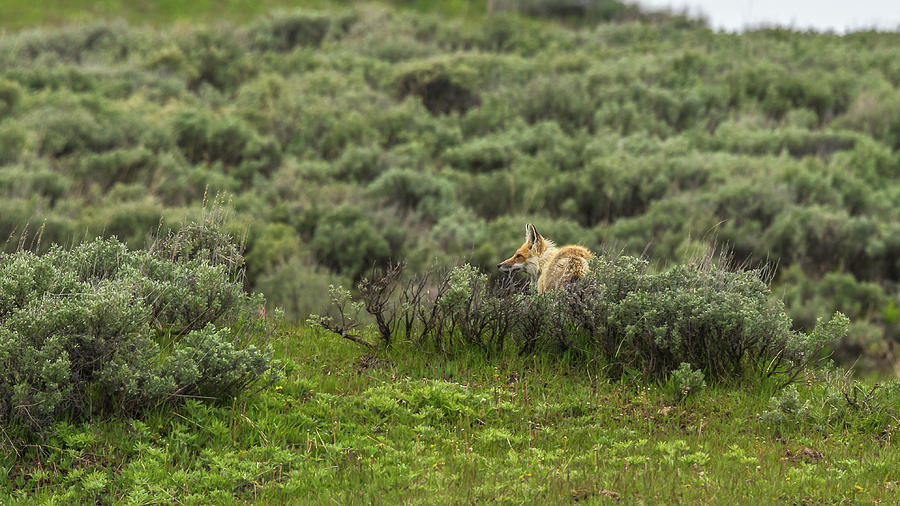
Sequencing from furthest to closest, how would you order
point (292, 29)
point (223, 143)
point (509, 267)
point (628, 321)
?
1. point (292, 29)
2. point (223, 143)
3. point (509, 267)
4. point (628, 321)

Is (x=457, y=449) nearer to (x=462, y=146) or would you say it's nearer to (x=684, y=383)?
(x=684, y=383)

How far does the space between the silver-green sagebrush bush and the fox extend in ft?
9.37

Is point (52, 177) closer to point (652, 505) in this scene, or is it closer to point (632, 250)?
point (632, 250)

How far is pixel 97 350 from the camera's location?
5418 mm

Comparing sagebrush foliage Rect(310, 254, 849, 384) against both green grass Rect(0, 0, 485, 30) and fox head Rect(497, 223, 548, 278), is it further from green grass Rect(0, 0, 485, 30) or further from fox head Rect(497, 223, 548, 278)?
green grass Rect(0, 0, 485, 30)

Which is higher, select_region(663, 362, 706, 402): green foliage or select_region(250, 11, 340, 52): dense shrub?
select_region(250, 11, 340, 52): dense shrub

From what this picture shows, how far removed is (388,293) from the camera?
734 cm

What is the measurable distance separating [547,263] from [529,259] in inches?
9.1

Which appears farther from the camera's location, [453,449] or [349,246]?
[349,246]

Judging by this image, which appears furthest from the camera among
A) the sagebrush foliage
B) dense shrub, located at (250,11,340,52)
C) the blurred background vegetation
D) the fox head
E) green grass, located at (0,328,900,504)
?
dense shrub, located at (250,11,340,52)

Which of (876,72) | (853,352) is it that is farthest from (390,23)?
(853,352)

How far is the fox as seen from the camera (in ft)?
24.4

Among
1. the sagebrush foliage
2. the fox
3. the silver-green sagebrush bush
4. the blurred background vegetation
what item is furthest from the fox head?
the blurred background vegetation

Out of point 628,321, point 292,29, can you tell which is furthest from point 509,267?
point 292,29
